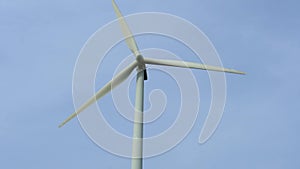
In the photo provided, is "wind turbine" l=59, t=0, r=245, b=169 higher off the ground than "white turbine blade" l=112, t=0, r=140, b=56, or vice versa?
"white turbine blade" l=112, t=0, r=140, b=56

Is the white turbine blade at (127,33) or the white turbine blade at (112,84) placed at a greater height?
the white turbine blade at (127,33)

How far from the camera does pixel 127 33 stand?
2864 centimetres

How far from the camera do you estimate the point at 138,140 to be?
23.8 metres

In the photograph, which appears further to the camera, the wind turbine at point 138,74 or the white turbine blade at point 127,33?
the white turbine blade at point 127,33

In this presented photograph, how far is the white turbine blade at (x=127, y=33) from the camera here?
27388 millimetres

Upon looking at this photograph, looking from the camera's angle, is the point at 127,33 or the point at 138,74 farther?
the point at 127,33

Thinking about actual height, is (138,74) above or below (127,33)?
below

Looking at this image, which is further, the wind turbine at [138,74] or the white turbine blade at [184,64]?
the white turbine blade at [184,64]

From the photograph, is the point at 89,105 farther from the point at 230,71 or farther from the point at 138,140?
the point at 230,71

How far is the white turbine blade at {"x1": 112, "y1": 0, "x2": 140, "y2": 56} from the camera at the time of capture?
89.9 feet

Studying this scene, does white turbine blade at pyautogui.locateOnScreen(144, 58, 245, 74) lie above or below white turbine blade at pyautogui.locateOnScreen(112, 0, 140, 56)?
below

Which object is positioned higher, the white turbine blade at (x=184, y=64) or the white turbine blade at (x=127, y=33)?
the white turbine blade at (x=127, y=33)

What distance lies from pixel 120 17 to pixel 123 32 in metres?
1.14

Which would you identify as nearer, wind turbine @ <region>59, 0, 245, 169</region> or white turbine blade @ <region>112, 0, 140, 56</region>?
wind turbine @ <region>59, 0, 245, 169</region>
